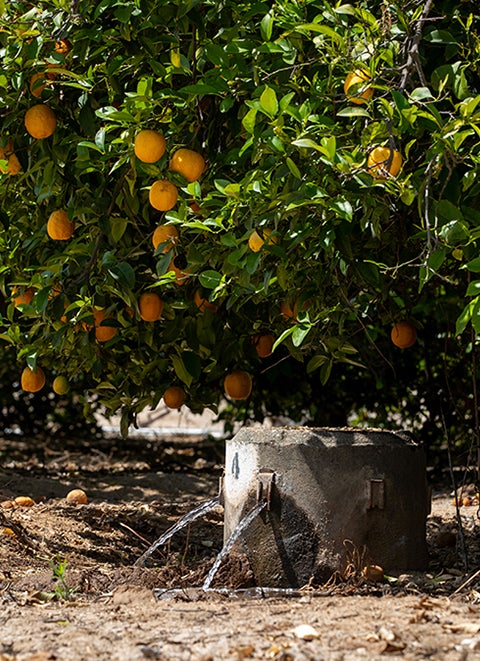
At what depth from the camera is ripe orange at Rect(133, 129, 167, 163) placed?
3.51m

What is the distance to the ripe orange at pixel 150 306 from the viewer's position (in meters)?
4.09

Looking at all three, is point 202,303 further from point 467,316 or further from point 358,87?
point 467,316

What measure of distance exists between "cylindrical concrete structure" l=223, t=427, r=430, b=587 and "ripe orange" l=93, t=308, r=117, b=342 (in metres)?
0.79

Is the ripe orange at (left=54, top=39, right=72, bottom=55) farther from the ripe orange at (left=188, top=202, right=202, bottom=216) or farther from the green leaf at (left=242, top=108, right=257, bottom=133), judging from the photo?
the green leaf at (left=242, top=108, right=257, bottom=133)

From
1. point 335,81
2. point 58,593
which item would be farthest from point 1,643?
point 335,81

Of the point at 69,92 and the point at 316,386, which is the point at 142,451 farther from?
the point at 69,92

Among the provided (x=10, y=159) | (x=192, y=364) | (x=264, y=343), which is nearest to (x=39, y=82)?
(x=10, y=159)

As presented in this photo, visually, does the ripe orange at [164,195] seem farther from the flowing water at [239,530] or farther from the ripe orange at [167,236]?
the flowing water at [239,530]

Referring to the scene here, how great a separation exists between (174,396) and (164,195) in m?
1.25

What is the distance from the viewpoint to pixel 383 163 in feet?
10.2

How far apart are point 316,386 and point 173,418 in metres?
7.22

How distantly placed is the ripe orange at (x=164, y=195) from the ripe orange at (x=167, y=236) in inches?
6.3

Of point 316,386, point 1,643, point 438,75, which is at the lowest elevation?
point 1,643

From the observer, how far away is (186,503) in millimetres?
5973
